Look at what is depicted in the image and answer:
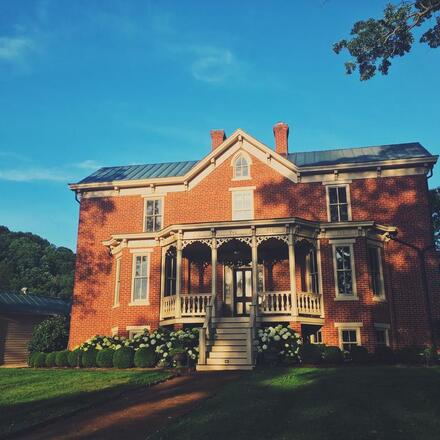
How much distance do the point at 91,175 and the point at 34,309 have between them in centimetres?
966

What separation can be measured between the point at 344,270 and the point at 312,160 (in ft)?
22.8

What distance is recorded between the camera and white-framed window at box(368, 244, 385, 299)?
2056 cm

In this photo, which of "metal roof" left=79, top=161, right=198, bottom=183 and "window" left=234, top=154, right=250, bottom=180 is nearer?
"window" left=234, top=154, right=250, bottom=180

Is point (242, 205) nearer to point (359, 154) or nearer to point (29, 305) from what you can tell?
point (359, 154)

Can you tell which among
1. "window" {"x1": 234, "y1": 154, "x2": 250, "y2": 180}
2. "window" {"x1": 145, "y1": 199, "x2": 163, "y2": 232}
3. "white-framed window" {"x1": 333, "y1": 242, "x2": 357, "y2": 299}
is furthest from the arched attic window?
"white-framed window" {"x1": 333, "y1": 242, "x2": 357, "y2": 299}

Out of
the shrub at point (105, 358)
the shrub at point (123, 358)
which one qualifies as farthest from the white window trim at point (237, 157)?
the shrub at point (105, 358)

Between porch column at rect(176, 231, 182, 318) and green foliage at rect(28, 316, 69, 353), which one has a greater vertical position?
porch column at rect(176, 231, 182, 318)

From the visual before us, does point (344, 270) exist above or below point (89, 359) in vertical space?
above

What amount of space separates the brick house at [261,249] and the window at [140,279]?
61mm

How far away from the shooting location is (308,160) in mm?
25062

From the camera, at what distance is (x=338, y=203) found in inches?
901

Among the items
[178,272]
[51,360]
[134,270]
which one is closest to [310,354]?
[178,272]

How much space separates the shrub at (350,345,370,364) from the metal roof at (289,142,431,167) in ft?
30.9

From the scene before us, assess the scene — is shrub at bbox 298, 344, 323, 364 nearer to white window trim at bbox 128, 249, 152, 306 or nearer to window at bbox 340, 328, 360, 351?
window at bbox 340, 328, 360, 351
